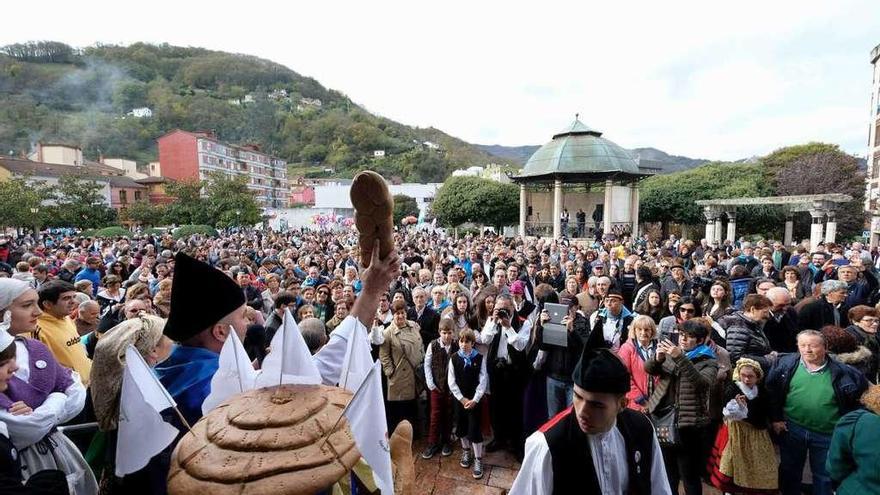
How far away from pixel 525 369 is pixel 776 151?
4913cm

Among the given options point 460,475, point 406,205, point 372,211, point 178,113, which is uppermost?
point 178,113

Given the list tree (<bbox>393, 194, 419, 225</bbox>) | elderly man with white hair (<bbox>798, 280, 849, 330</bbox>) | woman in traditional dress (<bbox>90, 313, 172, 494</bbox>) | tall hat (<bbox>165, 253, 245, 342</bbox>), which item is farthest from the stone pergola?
tree (<bbox>393, 194, 419, 225</bbox>)

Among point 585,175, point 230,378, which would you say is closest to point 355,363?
point 230,378

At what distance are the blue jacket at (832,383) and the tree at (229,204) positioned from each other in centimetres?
3849

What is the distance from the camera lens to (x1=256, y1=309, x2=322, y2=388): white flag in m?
1.36

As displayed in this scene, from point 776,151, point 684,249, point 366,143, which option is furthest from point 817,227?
point 366,143

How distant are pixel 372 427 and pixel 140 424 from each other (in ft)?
2.56

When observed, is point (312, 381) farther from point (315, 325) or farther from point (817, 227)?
point (817, 227)

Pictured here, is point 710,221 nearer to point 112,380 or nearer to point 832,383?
point 832,383

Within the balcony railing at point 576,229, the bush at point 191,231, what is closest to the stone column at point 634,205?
the balcony railing at point 576,229

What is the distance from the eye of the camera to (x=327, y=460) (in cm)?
104

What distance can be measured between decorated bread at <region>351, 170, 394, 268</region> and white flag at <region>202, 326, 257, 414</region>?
571 mm

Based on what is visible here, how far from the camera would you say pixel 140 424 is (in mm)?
1352

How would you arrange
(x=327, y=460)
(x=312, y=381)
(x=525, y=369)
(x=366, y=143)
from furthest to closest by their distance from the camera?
(x=366, y=143) → (x=525, y=369) → (x=312, y=381) → (x=327, y=460)
